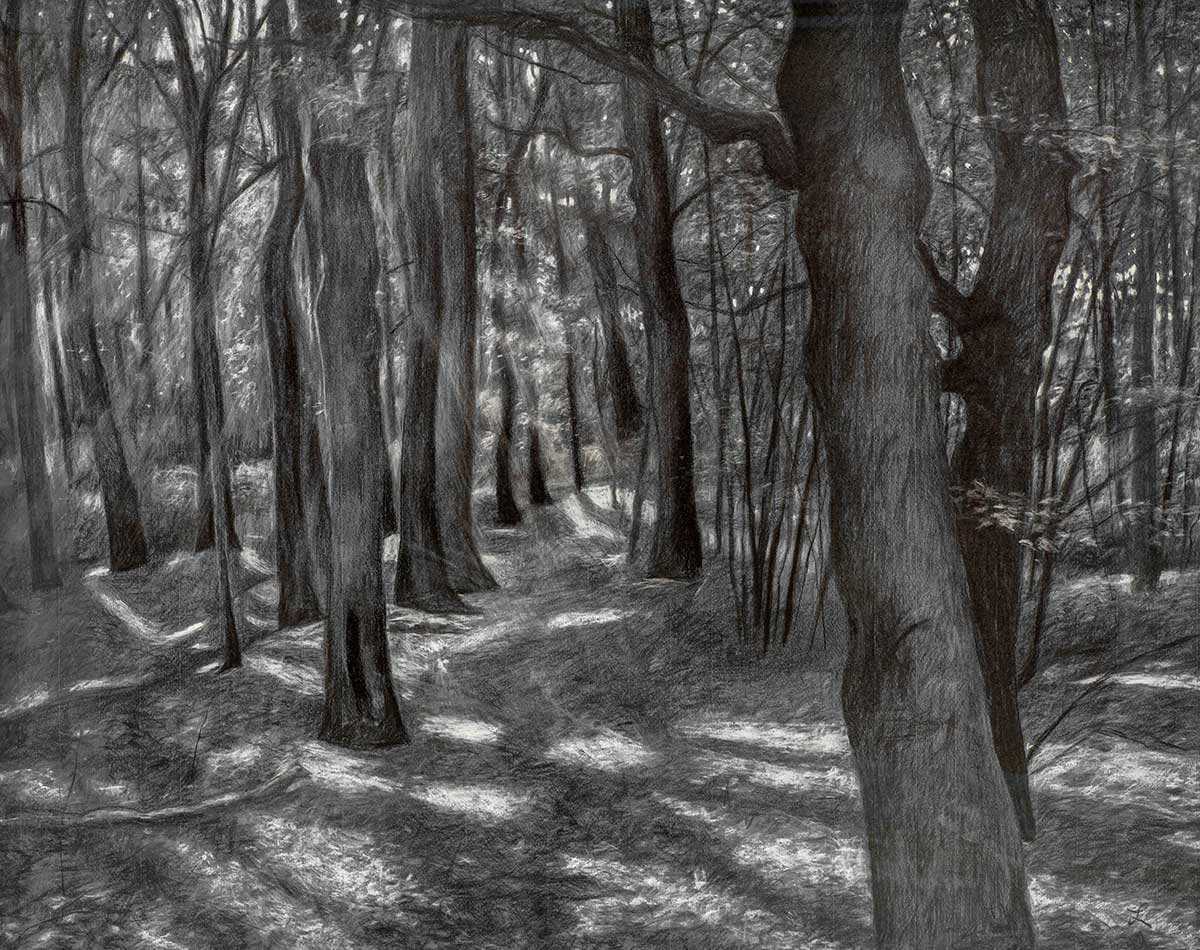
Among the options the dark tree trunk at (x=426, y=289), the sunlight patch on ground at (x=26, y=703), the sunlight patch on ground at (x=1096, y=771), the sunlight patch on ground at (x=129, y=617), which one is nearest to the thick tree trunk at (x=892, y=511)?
the sunlight patch on ground at (x=1096, y=771)

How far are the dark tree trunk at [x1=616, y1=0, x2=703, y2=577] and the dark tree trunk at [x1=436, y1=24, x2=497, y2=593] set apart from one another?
0.47m

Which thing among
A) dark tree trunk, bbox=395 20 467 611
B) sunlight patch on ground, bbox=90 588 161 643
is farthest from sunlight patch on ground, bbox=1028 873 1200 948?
sunlight patch on ground, bbox=90 588 161 643

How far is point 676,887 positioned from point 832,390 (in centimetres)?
146

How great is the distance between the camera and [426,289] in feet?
9.38

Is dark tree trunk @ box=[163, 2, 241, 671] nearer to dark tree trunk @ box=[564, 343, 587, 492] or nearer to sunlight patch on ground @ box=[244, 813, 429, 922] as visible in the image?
sunlight patch on ground @ box=[244, 813, 429, 922]

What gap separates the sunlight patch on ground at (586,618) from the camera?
286 centimetres

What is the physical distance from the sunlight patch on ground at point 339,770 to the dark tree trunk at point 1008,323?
5.81ft

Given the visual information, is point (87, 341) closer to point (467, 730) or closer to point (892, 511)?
point (467, 730)

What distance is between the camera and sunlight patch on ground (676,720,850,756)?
2.81 metres

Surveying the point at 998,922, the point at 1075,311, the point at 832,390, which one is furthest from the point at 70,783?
the point at 1075,311

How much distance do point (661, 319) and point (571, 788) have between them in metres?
1.36

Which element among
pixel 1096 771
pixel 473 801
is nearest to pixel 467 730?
pixel 473 801

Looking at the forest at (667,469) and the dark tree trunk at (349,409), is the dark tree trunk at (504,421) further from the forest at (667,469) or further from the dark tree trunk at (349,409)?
the dark tree trunk at (349,409)

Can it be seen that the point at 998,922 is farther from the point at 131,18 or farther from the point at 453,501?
the point at 131,18
